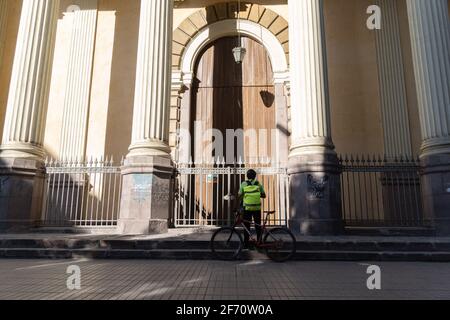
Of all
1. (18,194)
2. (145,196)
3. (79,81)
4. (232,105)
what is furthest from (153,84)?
(79,81)

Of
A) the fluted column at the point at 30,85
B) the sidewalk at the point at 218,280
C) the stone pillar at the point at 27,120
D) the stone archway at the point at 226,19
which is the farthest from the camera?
the stone archway at the point at 226,19

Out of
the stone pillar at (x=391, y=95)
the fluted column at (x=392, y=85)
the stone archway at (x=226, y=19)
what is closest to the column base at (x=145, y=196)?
the stone archway at (x=226, y=19)

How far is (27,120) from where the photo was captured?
9969 mm

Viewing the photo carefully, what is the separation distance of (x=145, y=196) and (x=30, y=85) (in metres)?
4.96

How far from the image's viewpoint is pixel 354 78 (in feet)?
41.6

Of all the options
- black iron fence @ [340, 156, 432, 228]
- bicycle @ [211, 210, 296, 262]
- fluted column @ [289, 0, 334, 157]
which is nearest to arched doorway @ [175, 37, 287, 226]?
black iron fence @ [340, 156, 432, 228]

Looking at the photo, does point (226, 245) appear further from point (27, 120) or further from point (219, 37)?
point (219, 37)

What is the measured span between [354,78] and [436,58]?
138 inches

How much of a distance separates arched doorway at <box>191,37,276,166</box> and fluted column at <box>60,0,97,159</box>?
398 centimetres

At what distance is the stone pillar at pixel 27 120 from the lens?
9406 mm

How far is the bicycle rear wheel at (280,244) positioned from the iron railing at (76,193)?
5.25 m

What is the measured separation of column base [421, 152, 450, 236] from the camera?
28.1ft

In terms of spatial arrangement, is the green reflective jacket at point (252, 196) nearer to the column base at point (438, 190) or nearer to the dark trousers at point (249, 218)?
the dark trousers at point (249, 218)

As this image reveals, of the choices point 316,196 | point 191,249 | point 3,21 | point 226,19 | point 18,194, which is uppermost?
point 226,19
